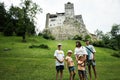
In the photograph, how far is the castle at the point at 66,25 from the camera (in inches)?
4370

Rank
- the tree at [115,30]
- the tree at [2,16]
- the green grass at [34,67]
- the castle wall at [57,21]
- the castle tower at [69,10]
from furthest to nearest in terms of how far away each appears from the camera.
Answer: the castle tower at [69,10]
the castle wall at [57,21]
the tree at [115,30]
the tree at [2,16]
the green grass at [34,67]

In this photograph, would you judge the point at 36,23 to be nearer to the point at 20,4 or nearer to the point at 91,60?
the point at 20,4

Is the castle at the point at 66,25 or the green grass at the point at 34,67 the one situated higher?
the castle at the point at 66,25

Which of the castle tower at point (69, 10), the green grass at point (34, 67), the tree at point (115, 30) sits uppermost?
the castle tower at point (69, 10)

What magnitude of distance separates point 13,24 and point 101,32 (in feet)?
197

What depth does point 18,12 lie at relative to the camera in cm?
6669

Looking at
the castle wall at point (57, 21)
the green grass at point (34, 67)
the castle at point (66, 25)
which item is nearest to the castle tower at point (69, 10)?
the castle at point (66, 25)

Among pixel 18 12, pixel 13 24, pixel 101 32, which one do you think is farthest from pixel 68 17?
pixel 18 12

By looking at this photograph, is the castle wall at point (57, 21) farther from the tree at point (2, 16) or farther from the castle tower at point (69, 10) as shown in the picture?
the tree at point (2, 16)

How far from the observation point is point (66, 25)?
115m

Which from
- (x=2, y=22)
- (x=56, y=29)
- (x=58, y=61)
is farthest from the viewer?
(x=56, y=29)

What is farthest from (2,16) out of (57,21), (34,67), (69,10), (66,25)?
(34,67)

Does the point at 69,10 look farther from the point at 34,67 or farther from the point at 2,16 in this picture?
the point at 34,67

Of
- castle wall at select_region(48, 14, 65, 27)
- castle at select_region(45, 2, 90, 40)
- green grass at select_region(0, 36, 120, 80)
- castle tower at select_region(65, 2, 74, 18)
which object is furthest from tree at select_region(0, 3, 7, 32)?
green grass at select_region(0, 36, 120, 80)
